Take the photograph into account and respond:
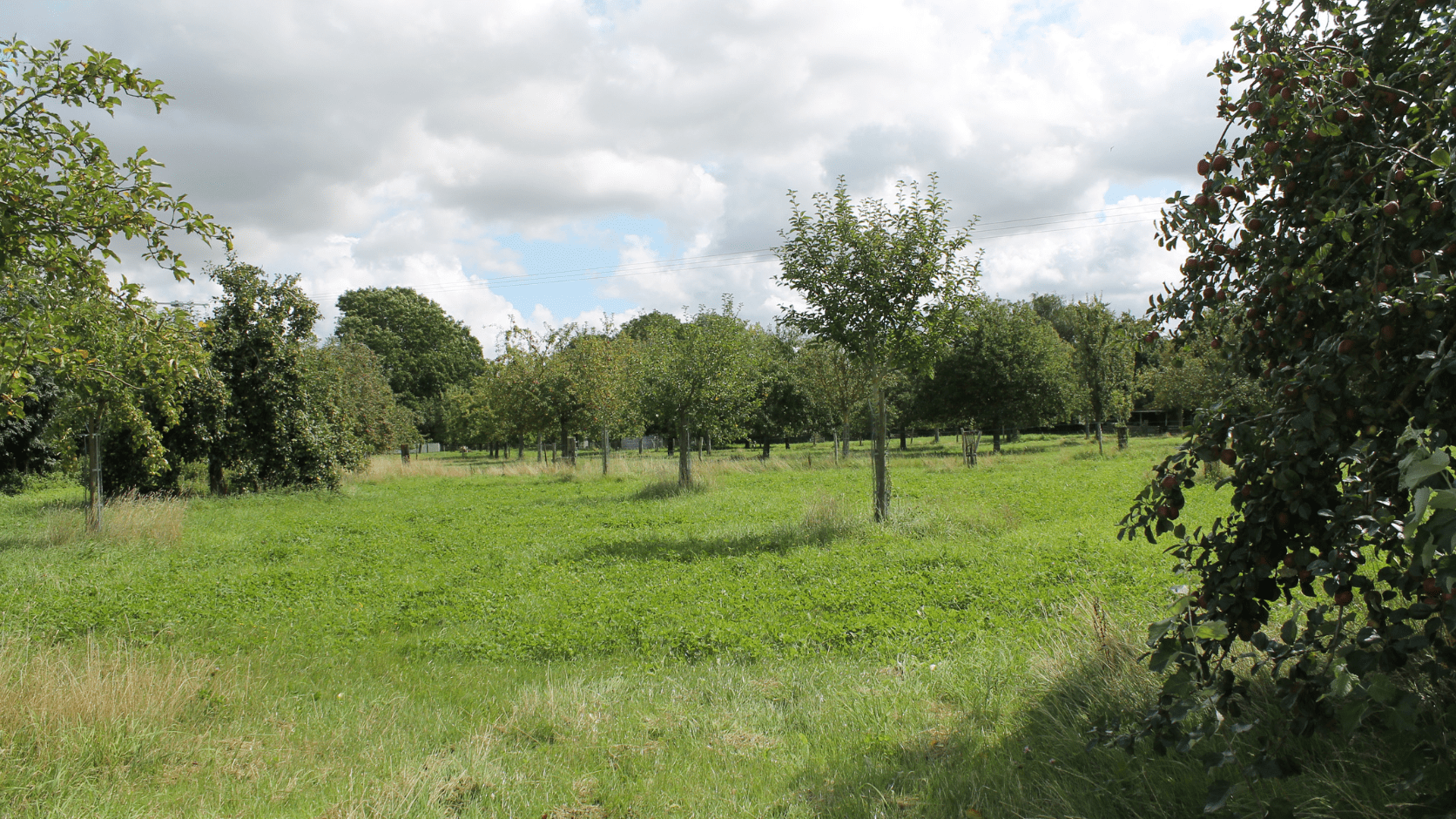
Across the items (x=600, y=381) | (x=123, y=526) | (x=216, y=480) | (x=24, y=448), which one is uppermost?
(x=600, y=381)

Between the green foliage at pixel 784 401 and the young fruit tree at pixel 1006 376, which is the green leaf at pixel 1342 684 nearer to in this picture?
the young fruit tree at pixel 1006 376

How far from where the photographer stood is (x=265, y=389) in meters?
21.6

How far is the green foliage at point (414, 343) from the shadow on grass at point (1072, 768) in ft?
213

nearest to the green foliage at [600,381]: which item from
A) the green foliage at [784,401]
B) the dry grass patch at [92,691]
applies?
the green foliage at [784,401]

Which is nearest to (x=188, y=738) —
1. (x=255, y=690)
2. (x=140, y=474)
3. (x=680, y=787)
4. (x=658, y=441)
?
(x=255, y=690)

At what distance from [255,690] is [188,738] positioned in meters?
1.11

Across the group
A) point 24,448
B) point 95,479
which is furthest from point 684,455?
point 24,448

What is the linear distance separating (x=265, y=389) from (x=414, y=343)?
51.9m

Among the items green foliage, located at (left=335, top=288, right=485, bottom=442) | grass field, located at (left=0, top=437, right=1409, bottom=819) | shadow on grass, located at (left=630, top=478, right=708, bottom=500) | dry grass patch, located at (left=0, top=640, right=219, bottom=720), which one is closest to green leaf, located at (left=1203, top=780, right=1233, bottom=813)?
grass field, located at (left=0, top=437, right=1409, bottom=819)

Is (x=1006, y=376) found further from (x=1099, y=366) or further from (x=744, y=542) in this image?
(x=744, y=542)

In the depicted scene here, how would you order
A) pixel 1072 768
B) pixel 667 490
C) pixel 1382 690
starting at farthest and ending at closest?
pixel 667 490 < pixel 1072 768 < pixel 1382 690

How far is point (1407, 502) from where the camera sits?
237cm

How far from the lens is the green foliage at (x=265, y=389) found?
21375 millimetres

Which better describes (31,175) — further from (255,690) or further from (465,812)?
(465,812)
